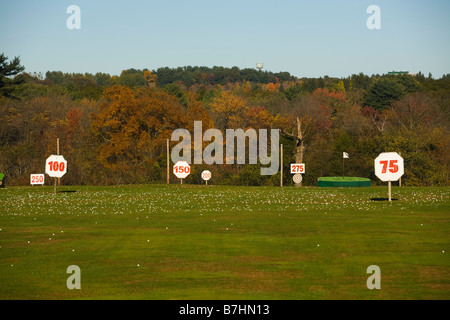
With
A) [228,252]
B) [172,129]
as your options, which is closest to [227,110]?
[172,129]

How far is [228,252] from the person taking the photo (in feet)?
61.6

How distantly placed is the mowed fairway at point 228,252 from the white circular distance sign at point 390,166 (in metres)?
2.27

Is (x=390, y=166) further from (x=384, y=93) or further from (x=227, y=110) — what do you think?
(x=384, y=93)

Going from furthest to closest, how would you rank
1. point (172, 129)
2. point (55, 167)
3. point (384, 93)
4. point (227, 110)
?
point (384, 93)
point (227, 110)
point (172, 129)
point (55, 167)

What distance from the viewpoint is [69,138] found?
369 feet

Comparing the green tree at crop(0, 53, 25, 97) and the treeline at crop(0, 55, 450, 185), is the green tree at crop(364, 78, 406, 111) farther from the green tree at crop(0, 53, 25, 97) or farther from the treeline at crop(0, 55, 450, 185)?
the green tree at crop(0, 53, 25, 97)

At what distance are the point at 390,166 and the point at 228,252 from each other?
62.4 ft

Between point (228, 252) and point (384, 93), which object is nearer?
point (228, 252)

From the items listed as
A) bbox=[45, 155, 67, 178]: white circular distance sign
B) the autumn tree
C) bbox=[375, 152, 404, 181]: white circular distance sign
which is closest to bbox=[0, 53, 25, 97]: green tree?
the autumn tree

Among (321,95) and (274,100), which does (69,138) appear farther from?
(321,95)

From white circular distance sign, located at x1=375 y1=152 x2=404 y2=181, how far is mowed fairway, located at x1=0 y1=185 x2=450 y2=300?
2.27 m

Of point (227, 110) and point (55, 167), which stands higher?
point (227, 110)

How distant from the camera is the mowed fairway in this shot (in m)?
13.9
